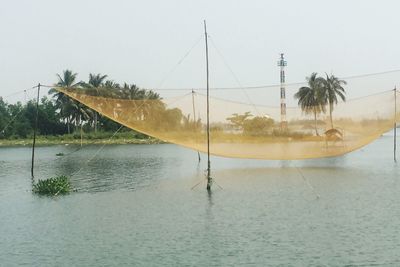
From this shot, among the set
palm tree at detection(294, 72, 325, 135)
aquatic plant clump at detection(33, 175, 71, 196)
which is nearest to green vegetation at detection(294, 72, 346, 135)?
palm tree at detection(294, 72, 325, 135)

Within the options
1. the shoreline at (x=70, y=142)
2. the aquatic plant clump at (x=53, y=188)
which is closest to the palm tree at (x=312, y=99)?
the aquatic plant clump at (x=53, y=188)

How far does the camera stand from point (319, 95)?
2817cm

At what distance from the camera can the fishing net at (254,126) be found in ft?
64.4

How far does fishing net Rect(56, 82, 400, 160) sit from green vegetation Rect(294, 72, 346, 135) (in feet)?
0.62

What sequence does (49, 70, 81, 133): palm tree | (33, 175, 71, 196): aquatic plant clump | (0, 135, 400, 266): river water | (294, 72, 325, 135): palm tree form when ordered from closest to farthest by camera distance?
(0, 135, 400, 266): river water
(33, 175, 71, 196): aquatic plant clump
(294, 72, 325, 135): palm tree
(49, 70, 81, 133): palm tree

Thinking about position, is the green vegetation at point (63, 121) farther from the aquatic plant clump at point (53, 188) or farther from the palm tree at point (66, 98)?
the aquatic plant clump at point (53, 188)

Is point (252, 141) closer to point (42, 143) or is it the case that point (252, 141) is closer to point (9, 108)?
point (42, 143)

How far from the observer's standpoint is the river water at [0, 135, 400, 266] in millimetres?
9945

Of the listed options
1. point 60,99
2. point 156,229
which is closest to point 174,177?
point 156,229

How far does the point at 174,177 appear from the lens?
2305cm

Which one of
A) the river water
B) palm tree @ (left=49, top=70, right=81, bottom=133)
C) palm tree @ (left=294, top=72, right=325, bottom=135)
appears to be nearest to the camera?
the river water

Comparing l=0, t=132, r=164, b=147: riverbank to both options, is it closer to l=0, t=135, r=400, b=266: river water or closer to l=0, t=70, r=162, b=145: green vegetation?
l=0, t=70, r=162, b=145: green vegetation

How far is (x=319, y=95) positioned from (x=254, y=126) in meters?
8.83

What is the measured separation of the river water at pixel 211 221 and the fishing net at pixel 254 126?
1165 mm
